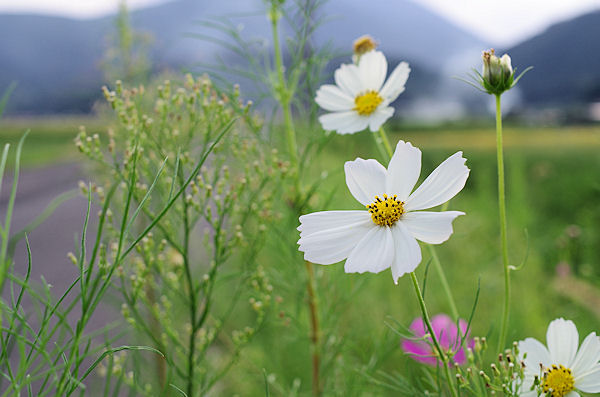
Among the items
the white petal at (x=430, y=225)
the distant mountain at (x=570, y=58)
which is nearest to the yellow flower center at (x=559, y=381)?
the white petal at (x=430, y=225)

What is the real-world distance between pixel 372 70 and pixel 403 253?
306 millimetres

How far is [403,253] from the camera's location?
33 cm

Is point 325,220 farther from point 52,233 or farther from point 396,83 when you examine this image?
point 52,233

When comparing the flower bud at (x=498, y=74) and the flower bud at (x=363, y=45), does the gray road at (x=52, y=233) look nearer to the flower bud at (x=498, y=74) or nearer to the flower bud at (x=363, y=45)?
the flower bud at (x=363, y=45)

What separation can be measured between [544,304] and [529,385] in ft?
5.37

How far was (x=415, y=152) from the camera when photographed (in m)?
0.36

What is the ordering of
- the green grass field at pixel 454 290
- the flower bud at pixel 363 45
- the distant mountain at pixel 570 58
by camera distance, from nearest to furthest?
the flower bud at pixel 363 45 < the green grass field at pixel 454 290 < the distant mountain at pixel 570 58

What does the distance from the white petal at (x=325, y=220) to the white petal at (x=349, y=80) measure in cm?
24

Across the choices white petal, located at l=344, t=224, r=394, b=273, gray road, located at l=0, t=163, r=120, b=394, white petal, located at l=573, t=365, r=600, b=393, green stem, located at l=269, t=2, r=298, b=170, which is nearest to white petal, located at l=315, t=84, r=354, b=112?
green stem, located at l=269, t=2, r=298, b=170

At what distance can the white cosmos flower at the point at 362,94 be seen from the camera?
1.70 ft

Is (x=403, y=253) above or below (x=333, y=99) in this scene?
below

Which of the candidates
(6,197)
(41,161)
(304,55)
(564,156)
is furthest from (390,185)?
(41,161)

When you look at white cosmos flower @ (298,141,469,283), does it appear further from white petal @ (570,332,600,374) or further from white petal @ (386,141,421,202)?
white petal @ (570,332,600,374)

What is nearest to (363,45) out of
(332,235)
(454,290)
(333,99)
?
(333,99)
